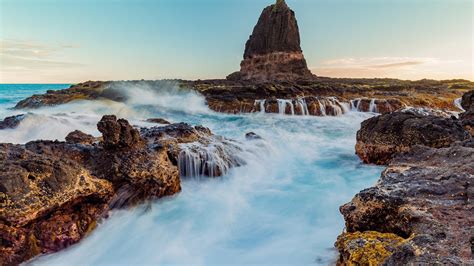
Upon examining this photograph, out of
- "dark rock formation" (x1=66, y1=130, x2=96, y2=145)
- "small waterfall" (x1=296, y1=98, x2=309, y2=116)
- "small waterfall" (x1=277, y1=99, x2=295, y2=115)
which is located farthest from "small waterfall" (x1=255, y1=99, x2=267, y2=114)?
"dark rock formation" (x1=66, y1=130, x2=96, y2=145)

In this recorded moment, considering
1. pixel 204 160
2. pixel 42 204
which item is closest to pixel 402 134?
pixel 204 160

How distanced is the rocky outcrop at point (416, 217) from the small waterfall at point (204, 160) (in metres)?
4.07

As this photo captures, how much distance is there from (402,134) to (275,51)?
48921mm

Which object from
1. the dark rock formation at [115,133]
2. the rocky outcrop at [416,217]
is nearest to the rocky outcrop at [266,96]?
the dark rock formation at [115,133]

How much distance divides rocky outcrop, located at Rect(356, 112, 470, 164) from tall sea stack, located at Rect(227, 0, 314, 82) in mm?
43614

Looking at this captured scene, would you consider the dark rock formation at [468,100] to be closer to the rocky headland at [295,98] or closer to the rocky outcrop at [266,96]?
the rocky headland at [295,98]

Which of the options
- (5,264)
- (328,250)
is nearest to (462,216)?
(328,250)

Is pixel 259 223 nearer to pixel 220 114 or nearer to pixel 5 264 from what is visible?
pixel 5 264

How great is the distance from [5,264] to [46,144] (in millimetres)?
2323

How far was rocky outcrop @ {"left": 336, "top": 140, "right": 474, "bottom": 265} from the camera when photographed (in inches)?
75.3

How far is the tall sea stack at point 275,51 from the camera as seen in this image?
52.7m

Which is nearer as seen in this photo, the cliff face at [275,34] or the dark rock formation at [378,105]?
the dark rock formation at [378,105]

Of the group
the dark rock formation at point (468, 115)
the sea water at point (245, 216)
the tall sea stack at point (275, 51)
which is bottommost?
the sea water at point (245, 216)

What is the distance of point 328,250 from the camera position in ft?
13.2
